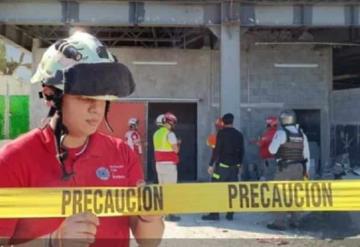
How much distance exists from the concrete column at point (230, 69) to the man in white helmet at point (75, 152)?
10922 millimetres

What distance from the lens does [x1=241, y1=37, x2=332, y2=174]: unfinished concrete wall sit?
16.4 m

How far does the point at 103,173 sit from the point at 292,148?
24.9ft

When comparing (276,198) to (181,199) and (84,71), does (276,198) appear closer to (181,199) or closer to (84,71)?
(181,199)

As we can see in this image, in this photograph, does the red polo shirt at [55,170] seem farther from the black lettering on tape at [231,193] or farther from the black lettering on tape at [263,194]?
the black lettering on tape at [263,194]

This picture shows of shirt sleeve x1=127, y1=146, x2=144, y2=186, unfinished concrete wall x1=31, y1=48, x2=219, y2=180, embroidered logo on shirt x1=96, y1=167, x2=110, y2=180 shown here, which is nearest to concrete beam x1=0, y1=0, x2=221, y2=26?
unfinished concrete wall x1=31, y1=48, x2=219, y2=180

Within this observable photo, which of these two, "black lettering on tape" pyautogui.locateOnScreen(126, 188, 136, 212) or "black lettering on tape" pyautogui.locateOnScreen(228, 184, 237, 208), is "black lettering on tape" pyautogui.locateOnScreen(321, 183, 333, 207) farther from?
"black lettering on tape" pyautogui.locateOnScreen(126, 188, 136, 212)

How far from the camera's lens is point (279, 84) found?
1666 centimetres

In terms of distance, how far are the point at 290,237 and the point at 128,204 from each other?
262 inches

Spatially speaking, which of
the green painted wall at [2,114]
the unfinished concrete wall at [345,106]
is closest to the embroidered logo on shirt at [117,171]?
the unfinished concrete wall at [345,106]

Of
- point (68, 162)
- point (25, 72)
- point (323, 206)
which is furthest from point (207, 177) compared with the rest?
point (25, 72)

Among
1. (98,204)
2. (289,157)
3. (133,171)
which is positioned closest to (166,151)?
(289,157)

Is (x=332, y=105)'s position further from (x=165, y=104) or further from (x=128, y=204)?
(x=128, y=204)

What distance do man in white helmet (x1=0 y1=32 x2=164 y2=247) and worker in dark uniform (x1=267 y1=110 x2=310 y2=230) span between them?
7.44 m

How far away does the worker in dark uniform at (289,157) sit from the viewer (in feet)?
30.3
